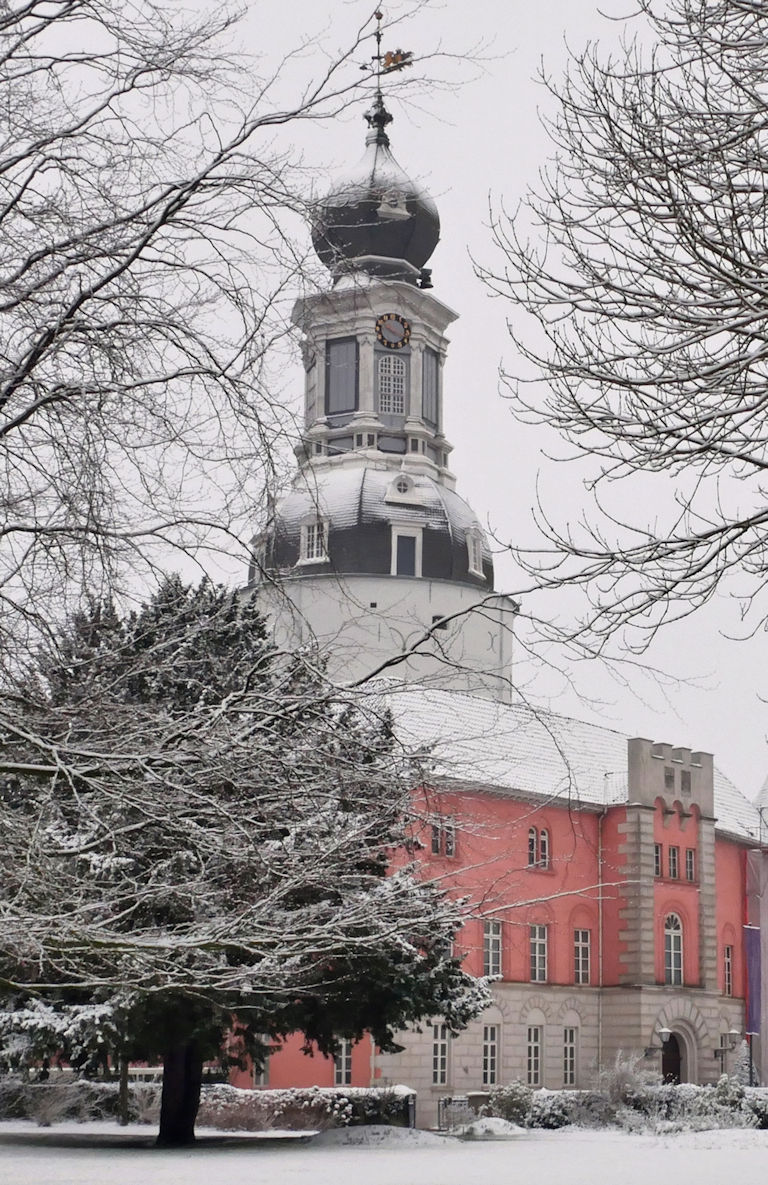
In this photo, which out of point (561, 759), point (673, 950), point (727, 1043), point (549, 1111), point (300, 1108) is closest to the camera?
point (300, 1108)

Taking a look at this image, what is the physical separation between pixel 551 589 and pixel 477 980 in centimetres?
1628

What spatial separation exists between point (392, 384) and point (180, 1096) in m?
45.8

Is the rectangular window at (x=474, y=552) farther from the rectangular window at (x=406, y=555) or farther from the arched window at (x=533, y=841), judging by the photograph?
the arched window at (x=533, y=841)

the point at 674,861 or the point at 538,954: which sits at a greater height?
the point at 674,861

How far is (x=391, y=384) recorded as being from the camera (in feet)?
218

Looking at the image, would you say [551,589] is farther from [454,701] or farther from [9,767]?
[454,701]

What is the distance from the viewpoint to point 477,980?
2433 cm

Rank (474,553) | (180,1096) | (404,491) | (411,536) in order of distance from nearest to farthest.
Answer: (180,1096) < (411,536) < (404,491) < (474,553)

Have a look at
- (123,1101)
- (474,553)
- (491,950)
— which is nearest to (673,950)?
(491,950)

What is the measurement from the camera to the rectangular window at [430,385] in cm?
6750

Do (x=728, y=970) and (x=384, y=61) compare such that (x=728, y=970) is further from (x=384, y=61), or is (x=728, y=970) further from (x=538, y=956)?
(x=384, y=61)

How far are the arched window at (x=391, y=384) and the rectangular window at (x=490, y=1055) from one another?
102 ft

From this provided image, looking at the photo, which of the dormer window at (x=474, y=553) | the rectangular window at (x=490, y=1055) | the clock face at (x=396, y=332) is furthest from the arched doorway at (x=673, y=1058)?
the clock face at (x=396, y=332)

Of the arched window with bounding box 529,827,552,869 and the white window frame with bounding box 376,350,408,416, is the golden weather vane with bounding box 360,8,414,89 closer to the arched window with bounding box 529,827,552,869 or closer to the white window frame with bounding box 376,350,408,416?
the arched window with bounding box 529,827,552,869
